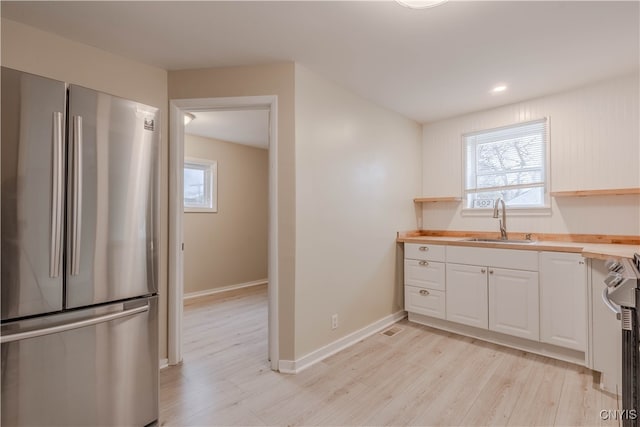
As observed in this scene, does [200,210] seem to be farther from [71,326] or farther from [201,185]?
[71,326]

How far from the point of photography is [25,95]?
1287mm

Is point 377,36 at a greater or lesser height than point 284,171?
greater

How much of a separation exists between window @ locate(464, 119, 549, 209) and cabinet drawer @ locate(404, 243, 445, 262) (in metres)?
0.82

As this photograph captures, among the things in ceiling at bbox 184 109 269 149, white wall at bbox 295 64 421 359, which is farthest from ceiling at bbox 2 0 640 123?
ceiling at bbox 184 109 269 149

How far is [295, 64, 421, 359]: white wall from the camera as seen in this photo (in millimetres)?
2400

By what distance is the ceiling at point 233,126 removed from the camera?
352cm

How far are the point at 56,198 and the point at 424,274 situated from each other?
10.0 ft

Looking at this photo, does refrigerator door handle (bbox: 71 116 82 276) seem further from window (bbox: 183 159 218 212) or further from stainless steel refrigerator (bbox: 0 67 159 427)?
window (bbox: 183 159 218 212)

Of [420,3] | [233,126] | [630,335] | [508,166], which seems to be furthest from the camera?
[233,126]

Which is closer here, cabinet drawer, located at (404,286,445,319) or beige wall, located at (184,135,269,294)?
cabinet drawer, located at (404,286,445,319)

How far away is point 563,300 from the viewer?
7.88ft

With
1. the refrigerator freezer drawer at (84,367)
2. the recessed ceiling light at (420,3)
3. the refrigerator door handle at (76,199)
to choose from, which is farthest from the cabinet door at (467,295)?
the refrigerator door handle at (76,199)

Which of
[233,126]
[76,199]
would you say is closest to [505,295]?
[76,199]

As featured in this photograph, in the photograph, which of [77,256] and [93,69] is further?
[93,69]
